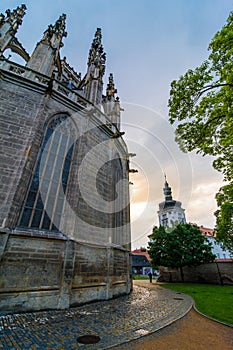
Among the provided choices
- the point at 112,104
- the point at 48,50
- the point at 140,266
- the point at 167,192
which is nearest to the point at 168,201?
the point at 167,192

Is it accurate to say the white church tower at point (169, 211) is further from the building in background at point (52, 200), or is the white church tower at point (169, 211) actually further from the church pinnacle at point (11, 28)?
the church pinnacle at point (11, 28)

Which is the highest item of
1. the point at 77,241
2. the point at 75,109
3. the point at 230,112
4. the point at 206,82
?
the point at 75,109

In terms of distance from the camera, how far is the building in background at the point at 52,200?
5.63 metres

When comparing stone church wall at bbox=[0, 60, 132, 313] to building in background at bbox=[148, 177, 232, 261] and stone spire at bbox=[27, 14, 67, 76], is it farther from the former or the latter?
building in background at bbox=[148, 177, 232, 261]

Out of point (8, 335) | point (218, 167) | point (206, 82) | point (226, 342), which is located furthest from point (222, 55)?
point (8, 335)

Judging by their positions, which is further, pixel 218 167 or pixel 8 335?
pixel 218 167

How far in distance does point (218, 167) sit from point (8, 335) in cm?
994

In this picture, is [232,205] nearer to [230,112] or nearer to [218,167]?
[218,167]

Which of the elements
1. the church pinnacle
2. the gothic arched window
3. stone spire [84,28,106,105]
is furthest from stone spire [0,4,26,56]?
the gothic arched window

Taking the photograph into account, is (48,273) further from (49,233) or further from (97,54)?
(97,54)

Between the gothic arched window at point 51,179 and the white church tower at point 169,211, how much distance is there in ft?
152

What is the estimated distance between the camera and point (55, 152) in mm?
8242

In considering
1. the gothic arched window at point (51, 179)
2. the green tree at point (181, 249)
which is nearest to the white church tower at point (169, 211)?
the green tree at point (181, 249)

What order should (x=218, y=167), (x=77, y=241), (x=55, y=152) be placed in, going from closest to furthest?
(x=77, y=241)
(x=55, y=152)
(x=218, y=167)
